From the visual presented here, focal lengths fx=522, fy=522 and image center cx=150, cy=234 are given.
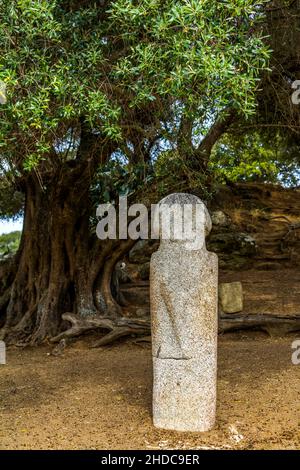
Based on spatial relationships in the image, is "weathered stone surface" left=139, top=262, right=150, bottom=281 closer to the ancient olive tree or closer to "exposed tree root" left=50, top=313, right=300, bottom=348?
"exposed tree root" left=50, top=313, right=300, bottom=348

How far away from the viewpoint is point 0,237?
20.2 metres

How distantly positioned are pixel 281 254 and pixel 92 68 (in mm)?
9480

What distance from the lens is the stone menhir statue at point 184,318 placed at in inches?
195

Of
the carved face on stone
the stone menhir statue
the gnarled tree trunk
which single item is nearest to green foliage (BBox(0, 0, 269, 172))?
the carved face on stone

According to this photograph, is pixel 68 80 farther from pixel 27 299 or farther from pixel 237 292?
pixel 237 292

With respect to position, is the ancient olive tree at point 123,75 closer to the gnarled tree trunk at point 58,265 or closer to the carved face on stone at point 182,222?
the gnarled tree trunk at point 58,265

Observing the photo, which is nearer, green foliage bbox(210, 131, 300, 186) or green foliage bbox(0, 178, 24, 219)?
green foliage bbox(210, 131, 300, 186)

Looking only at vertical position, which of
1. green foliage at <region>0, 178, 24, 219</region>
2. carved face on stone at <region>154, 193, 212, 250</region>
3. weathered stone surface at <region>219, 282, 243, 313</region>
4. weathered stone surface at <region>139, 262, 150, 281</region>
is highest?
green foliage at <region>0, 178, 24, 219</region>

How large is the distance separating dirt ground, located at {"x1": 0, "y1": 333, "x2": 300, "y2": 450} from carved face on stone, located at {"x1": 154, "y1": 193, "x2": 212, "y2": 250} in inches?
72.7

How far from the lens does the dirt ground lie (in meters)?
4.93

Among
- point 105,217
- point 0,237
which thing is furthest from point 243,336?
point 0,237

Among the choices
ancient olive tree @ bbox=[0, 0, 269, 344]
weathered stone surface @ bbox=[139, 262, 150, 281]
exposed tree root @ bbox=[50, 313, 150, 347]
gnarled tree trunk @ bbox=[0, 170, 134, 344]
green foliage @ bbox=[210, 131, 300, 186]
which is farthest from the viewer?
weathered stone surface @ bbox=[139, 262, 150, 281]

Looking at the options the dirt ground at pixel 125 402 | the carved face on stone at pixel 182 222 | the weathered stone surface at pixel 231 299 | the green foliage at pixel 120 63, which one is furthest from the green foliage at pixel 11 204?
the carved face on stone at pixel 182 222

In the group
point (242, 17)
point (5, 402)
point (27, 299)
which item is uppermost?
point (242, 17)
